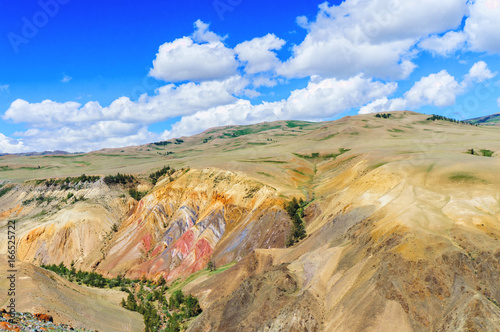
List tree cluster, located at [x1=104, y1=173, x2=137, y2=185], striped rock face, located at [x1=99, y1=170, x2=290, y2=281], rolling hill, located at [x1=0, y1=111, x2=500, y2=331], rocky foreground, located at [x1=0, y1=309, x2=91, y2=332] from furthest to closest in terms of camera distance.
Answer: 1. tree cluster, located at [x1=104, y1=173, x2=137, y2=185]
2. striped rock face, located at [x1=99, y1=170, x2=290, y2=281]
3. rolling hill, located at [x1=0, y1=111, x2=500, y2=331]
4. rocky foreground, located at [x1=0, y1=309, x2=91, y2=332]

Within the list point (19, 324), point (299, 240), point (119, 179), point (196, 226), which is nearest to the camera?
point (19, 324)

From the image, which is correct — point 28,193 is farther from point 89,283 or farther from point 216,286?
point 216,286

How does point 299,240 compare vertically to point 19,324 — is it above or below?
below

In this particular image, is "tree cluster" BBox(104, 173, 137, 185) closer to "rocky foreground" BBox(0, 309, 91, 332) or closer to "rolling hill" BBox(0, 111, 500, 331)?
"rolling hill" BBox(0, 111, 500, 331)

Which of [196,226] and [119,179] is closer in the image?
[196,226]

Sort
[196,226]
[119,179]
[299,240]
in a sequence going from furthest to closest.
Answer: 1. [119,179]
2. [196,226]
3. [299,240]

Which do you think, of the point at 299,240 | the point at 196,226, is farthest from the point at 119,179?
the point at 299,240

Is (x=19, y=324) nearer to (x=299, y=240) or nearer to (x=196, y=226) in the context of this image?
(x=299, y=240)

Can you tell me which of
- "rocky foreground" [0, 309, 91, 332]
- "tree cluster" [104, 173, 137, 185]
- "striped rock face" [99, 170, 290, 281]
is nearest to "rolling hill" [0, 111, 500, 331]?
"striped rock face" [99, 170, 290, 281]

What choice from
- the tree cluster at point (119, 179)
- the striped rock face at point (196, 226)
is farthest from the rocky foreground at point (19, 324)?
the tree cluster at point (119, 179)

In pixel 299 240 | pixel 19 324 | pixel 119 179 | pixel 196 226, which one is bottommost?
pixel 299 240

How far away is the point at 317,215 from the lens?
63469 mm

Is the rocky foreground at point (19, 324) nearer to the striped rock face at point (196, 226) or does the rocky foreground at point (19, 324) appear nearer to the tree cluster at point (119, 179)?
the striped rock face at point (196, 226)

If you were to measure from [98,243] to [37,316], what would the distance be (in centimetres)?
4666
